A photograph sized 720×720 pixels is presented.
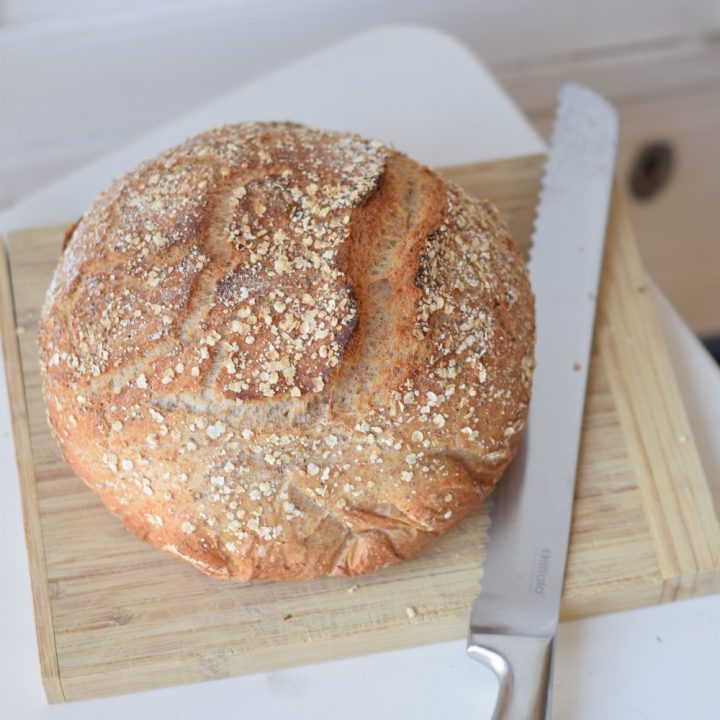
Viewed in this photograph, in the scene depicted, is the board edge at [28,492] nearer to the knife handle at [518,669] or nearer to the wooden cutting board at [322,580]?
the wooden cutting board at [322,580]

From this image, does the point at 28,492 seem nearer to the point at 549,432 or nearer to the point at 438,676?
the point at 438,676

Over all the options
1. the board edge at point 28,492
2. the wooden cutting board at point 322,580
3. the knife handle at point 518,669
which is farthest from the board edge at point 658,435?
the board edge at point 28,492

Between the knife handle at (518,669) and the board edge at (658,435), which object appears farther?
the board edge at (658,435)

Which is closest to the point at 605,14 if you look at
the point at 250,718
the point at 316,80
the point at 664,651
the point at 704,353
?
the point at 316,80

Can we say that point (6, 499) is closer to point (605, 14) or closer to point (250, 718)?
point (250, 718)

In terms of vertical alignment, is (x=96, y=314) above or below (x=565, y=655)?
above

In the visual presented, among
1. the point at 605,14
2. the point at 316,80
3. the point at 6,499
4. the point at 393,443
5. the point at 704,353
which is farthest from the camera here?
the point at 605,14

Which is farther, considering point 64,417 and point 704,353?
point 704,353
